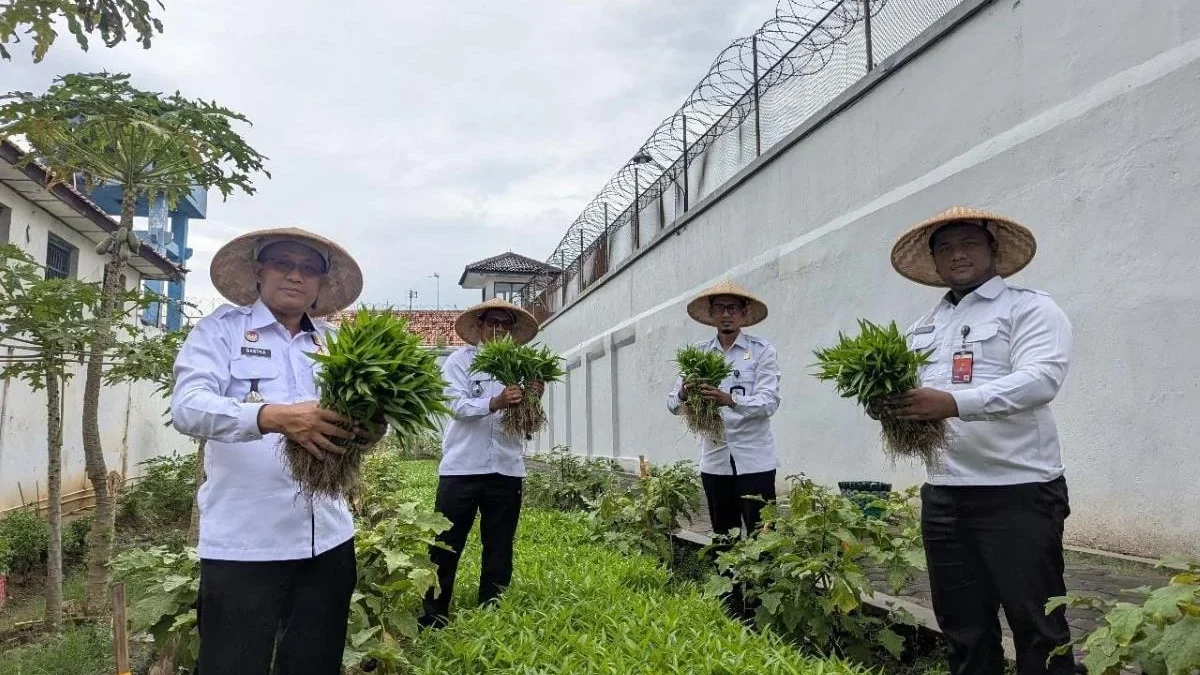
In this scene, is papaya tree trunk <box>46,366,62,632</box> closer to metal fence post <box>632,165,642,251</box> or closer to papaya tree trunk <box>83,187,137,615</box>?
papaya tree trunk <box>83,187,137,615</box>

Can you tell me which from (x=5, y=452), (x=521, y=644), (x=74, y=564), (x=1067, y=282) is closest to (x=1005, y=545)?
(x=521, y=644)

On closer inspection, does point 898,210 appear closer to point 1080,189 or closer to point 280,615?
point 1080,189

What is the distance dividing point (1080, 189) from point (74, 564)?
9776mm

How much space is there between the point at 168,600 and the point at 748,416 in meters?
3.27

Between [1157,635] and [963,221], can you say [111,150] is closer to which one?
[963,221]

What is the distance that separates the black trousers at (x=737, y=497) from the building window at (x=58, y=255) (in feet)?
31.8

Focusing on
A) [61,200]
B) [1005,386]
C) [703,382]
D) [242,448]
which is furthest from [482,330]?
[61,200]

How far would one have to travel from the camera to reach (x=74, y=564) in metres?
8.27

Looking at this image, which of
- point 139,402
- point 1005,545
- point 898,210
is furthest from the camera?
point 139,402

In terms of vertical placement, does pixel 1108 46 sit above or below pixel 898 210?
above

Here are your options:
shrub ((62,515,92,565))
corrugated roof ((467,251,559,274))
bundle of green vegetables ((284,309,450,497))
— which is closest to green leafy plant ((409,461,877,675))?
bundle of green vegetables ((284,309,450,497))

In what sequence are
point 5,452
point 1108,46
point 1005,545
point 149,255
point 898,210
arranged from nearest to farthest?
1. point 1005,545
2. point 1108,46
3. point 898,210
4. point 5,452
5. point 149,255

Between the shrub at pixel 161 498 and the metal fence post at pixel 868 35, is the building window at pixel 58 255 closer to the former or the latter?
the shrub at pixel 161 498

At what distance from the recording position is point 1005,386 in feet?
9.24
